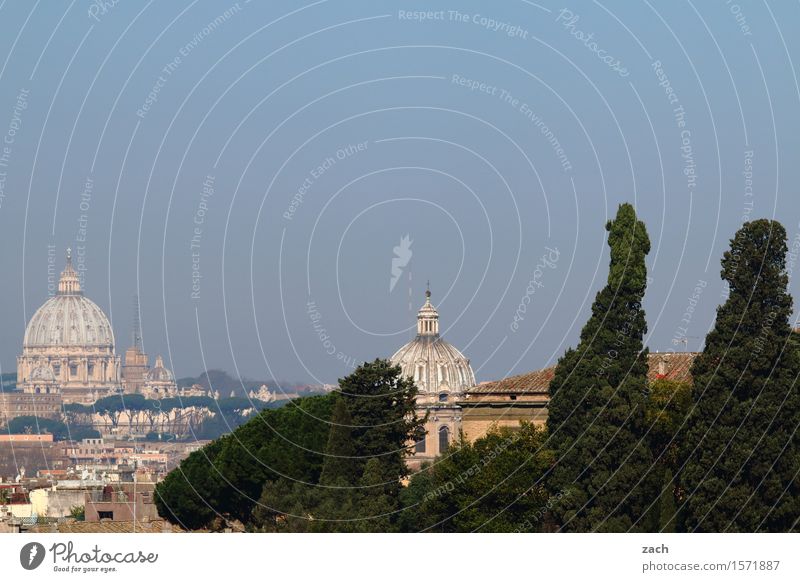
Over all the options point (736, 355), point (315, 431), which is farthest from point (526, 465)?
point (315, 431)

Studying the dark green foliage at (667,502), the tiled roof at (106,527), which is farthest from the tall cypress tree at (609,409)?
the tiled roof at (106,527)

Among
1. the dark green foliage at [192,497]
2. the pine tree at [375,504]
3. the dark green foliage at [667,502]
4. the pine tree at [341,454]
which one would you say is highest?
the dark green foliage at [192,497]

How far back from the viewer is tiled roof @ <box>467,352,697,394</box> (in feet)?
242

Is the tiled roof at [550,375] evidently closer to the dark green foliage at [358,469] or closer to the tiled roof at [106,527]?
the dark green foliage at [358,469]

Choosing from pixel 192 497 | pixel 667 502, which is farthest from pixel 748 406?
pixel 192 497

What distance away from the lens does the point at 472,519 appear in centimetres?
5709

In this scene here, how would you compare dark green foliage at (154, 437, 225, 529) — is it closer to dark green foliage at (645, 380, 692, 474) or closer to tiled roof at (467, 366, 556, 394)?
tiled roof at (467, 366, 556, 394)

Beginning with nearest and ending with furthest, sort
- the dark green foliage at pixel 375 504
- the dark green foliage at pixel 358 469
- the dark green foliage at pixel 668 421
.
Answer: the dark green foliage at pixel 668 421, the dark green foliage at pixel 375 504, the dark green foliage at pixel 358 469

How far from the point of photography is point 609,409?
51938 mm

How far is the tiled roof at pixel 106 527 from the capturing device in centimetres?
6775

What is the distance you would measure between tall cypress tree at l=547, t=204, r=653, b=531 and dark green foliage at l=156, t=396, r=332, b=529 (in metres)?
17.5

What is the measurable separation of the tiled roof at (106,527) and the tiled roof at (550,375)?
12.3 metres

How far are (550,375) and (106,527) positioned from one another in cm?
1614

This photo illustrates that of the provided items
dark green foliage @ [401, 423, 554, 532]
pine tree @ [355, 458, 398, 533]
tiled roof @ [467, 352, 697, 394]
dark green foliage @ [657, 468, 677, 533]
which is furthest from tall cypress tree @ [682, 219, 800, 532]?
tiled roof @ [467, 352, 697, 394]
